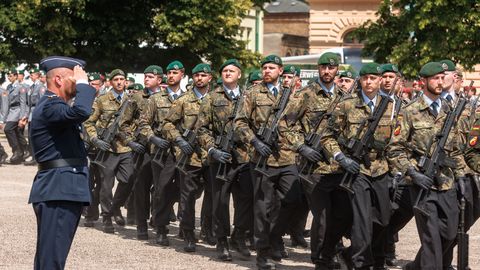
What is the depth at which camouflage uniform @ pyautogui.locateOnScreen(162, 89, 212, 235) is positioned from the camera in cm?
1367

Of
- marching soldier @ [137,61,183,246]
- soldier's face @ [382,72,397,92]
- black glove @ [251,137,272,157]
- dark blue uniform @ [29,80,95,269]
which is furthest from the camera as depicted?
marching soldier @ [137,61,183,246]

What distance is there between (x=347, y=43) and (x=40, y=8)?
65.0 feet

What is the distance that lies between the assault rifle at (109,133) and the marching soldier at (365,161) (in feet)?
16.0

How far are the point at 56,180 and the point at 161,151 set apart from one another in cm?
584

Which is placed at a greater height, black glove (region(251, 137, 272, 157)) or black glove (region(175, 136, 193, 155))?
black glove (region(251, 137, 272, 157))

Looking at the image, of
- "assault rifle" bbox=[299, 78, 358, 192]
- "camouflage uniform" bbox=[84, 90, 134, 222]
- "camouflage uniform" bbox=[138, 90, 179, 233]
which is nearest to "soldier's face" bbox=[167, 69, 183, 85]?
"camouflage uniform" bbox=[138, 90, 179, 233]

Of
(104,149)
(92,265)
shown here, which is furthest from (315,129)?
(104,149)

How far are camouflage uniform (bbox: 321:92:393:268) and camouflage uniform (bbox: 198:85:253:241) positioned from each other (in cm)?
168

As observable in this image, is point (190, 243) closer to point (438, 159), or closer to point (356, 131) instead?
point (356, 131)

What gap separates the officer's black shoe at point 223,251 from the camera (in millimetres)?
12820

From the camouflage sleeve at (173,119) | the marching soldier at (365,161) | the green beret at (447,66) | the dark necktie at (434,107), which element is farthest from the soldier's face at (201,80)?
the dark necktie at (434,107)

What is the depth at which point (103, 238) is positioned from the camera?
14555 millimetres

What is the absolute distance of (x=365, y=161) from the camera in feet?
36.3

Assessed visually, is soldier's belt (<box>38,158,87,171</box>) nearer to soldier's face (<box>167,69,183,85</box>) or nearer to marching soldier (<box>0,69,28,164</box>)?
soldier's face (<box>167,69,183,85</box>)
